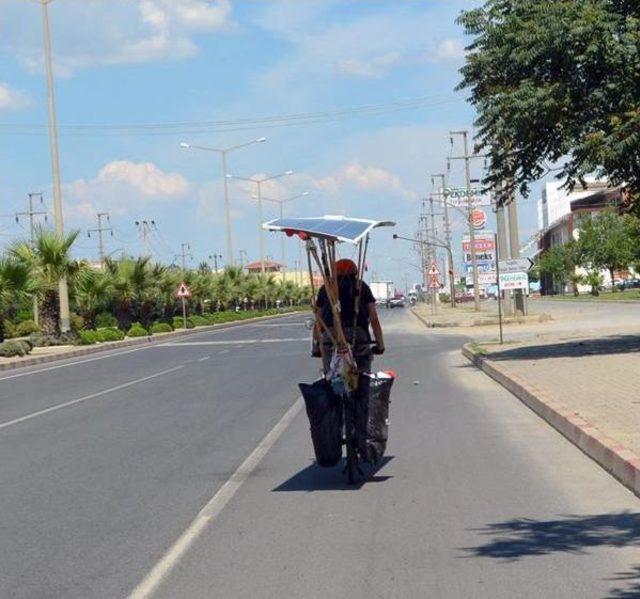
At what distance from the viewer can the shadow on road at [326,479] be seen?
10.5 metres

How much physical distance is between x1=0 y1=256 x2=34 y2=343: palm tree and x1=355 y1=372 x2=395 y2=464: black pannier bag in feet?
108

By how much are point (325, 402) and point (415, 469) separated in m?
1.46

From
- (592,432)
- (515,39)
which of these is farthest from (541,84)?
(592,432)

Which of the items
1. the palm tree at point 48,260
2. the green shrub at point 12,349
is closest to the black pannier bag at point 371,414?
the green shrub at point 12,349

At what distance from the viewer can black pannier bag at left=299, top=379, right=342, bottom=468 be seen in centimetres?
1034

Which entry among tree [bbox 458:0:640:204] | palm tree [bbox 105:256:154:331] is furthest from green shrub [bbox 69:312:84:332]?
tree [bbox 458:0:640:204]

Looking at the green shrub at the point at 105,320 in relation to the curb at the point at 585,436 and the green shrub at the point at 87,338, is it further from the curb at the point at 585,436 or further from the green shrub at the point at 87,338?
the curb at the point at 585,436

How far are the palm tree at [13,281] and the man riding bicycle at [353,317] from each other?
3239 cm

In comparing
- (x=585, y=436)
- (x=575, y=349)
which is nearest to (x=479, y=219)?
(x=575, y=349)

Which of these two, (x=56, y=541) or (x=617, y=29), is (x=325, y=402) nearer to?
(x=56, y=541)

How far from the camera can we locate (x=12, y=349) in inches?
1604

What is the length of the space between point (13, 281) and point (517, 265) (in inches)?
724

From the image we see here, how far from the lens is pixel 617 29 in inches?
820

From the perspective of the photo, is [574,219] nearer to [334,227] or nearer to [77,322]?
[77,322]
